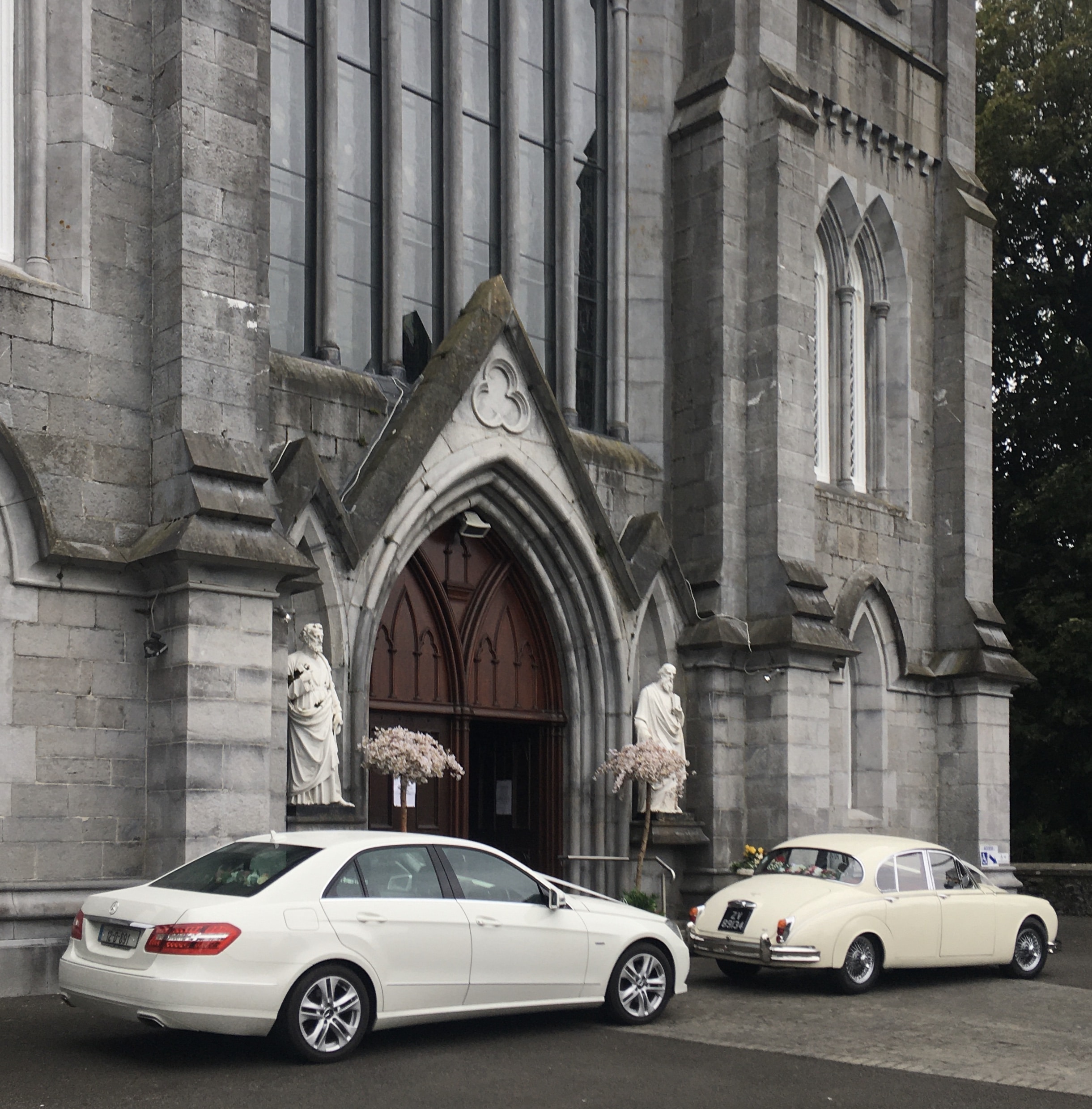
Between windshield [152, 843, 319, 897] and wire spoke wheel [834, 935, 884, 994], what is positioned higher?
windshield [152, 843, 319, 897]

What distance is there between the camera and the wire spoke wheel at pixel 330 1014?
893cm

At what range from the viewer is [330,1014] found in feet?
29.6

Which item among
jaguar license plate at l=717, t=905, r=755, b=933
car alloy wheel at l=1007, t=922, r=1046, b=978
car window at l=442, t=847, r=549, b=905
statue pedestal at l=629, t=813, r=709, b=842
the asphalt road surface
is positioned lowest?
car alloy wheel at l=1007, t=922, r=1046, b=978

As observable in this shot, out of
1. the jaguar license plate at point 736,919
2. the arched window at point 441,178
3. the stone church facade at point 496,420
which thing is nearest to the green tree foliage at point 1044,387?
Result: the stone church facade at point 496,420

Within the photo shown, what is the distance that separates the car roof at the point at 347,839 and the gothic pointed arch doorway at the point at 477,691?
17.3ft

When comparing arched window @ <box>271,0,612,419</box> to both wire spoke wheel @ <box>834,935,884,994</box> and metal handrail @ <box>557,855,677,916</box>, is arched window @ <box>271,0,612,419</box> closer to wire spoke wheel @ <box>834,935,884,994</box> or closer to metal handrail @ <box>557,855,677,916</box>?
metal handrail @ <box>557,855,677,916</box>

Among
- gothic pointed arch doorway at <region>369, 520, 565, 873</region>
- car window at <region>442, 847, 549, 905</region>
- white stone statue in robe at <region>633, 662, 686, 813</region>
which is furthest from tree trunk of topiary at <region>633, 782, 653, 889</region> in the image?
car window at <region>442, 847, 549, 905</region>

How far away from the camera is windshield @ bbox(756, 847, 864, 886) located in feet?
44.1

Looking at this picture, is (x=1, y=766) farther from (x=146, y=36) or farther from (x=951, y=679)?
(x=951, y=679)

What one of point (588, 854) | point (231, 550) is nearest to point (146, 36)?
point (231, 550)

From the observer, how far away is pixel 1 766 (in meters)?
12.0

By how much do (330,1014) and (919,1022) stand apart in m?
4.62

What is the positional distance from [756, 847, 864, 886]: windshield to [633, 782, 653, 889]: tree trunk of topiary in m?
2.21

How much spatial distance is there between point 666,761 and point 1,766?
23.1 ft
